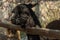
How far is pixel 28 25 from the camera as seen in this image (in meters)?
4.29

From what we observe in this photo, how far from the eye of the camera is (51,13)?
22.0ft

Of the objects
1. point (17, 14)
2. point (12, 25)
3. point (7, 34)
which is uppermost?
point (17, 14)

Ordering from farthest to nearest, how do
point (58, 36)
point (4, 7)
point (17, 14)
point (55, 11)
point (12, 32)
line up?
point (4, 7), point (55, 11), point (12, 32), point (17, 14), point (58, 36)

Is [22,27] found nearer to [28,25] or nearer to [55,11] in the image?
[28,25]

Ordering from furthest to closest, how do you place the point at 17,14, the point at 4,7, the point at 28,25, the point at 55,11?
1. the point at 4,7
2. the point at 55,11
3. the point at 17,14
4. the point at 28,25

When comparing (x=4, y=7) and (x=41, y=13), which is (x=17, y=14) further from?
(x=4, y=7)

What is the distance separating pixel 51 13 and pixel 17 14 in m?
2.41

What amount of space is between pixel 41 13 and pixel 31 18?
6.71ft

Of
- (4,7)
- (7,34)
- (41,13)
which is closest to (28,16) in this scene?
(7,34)

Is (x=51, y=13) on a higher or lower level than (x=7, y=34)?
higher

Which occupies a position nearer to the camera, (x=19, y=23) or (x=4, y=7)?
(x=19, y=23)

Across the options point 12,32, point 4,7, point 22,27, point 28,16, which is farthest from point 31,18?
point 4,7

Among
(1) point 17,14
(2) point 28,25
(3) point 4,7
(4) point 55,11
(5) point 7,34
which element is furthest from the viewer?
(3) point 4,7

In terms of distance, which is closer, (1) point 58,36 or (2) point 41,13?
(1) point 58,36
